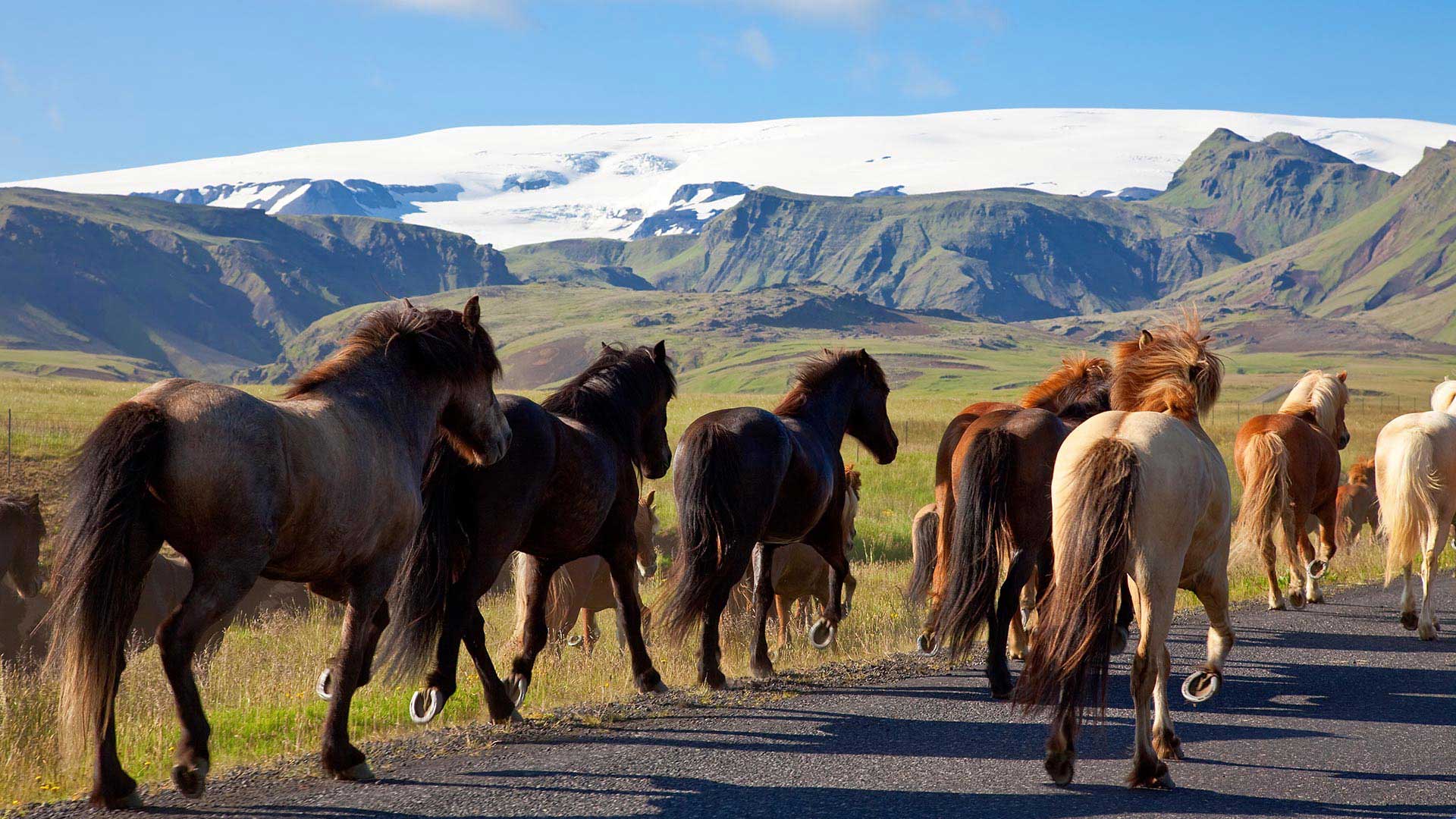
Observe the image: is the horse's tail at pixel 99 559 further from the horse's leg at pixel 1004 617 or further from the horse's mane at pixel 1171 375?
the horse's leg at pixel 1004 617

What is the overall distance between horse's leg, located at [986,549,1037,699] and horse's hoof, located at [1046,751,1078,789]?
2280 millimetres

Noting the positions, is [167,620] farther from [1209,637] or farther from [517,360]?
[517,360]

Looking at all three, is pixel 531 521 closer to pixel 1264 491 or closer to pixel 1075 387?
pixel 1075 387

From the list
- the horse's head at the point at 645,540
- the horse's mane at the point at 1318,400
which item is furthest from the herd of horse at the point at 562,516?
the horse's mane at the point at 1318,400

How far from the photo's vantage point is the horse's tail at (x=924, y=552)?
11.4 meters

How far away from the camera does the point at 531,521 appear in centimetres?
752

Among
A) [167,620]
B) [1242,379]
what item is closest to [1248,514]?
[167,620]

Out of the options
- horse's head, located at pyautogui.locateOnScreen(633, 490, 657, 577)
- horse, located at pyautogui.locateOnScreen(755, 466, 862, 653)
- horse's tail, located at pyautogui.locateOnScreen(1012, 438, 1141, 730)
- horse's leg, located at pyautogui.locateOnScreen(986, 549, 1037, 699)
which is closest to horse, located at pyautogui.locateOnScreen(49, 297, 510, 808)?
horse's tail, located at pyautogui.locateOnScreen(1012, 438, 1141, 730)

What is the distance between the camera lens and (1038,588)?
9422mm

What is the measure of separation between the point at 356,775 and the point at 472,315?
2.48 meters

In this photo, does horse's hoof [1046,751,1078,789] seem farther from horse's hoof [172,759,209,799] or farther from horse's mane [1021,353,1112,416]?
horse's mane [1021,353,1112,416]

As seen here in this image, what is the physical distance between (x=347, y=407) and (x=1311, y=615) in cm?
1027

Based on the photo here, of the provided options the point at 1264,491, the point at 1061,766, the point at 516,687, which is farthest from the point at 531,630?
the point at 1264,491

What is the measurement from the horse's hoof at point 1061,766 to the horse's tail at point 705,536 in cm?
302
